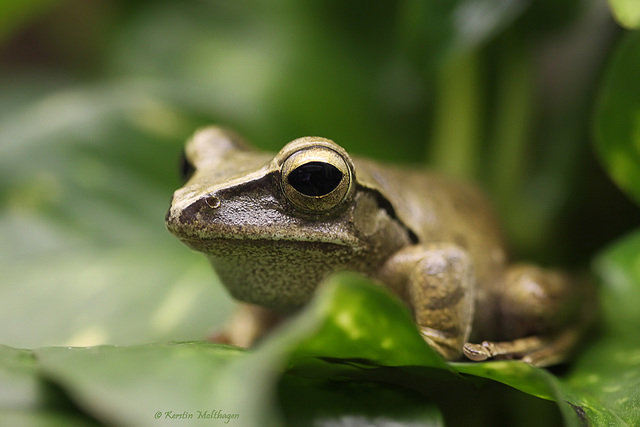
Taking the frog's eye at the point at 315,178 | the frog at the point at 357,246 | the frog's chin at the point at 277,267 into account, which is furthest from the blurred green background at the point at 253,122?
the frog's eye at the point at 315,178

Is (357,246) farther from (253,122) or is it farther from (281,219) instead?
(253,122)

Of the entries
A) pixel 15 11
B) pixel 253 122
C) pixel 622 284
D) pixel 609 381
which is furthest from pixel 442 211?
pixel 15 11

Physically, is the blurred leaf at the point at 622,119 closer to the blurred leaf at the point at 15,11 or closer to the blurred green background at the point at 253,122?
the blurred green background at the point at 253,122

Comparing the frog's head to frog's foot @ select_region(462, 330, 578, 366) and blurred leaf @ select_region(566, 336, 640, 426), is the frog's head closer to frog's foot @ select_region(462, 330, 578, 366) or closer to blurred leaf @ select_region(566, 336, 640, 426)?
frog's foot @ select_region(462, 330, 578, 366)

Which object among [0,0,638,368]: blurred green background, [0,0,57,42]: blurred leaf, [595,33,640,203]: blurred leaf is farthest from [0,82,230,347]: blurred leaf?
[595,33,640,203]: blurred leaf

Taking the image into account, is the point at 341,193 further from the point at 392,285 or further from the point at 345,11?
the point at 345,11

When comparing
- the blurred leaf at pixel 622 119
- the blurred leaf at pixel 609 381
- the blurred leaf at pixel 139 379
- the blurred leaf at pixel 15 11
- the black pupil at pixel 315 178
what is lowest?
the blurred leaf at pixel 139 379

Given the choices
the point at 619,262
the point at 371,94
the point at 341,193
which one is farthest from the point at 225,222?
the point at 371,94

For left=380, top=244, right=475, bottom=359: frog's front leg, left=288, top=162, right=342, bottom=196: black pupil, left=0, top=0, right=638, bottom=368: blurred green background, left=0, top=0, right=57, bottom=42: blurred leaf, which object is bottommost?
left=380, top=244, right=475, bottom=359: frog's front leg
